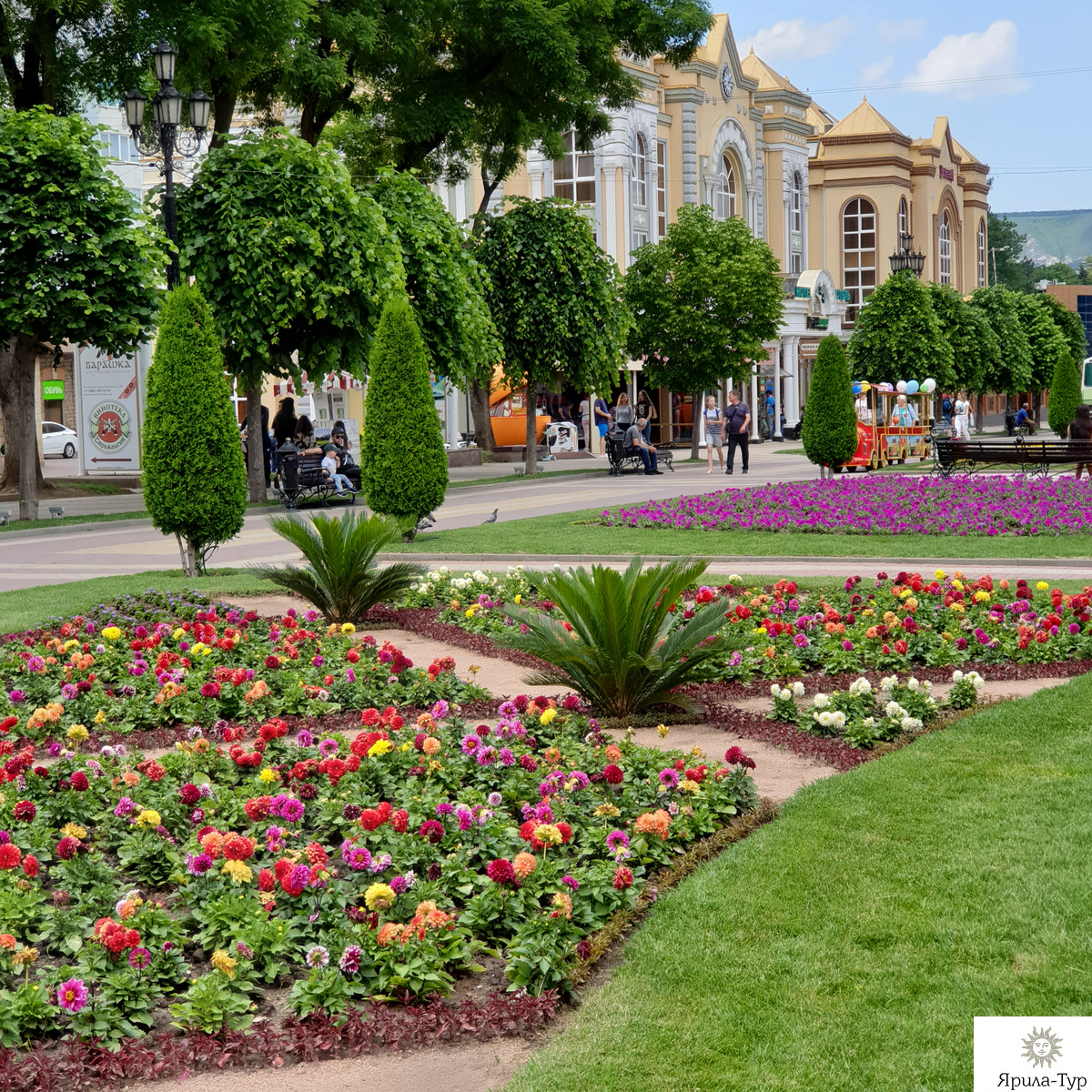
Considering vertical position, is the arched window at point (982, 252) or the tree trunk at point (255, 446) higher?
the arched window at point (982, 252)

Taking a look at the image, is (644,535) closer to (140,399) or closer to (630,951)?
(630,951)

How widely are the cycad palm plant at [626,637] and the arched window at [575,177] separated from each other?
44778mm

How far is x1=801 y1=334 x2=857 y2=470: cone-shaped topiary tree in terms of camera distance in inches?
1030

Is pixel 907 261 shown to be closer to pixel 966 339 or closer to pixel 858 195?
pixel 966 339

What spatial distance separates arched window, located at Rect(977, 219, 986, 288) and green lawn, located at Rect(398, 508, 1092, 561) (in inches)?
3290

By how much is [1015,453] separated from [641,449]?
10.7 metres

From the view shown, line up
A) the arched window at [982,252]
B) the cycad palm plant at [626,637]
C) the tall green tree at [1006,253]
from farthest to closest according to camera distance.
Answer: the tall green tree at [1006,253] → the arched window at [982,252] → the cycad palm plant at [626,637]

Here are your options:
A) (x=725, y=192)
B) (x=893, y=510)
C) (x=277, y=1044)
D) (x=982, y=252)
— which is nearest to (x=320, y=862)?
(x=277, y=1044)

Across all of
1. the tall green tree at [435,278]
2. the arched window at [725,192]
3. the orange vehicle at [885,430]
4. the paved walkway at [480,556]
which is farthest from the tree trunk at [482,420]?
the arched window at [725,192]

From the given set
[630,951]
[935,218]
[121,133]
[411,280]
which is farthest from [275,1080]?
[935,218]

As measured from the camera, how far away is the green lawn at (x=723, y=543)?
14.2 m

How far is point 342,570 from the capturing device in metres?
10.2

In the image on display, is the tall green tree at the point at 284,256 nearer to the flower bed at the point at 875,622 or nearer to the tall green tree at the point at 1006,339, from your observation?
the flower bed at the point at 875,622

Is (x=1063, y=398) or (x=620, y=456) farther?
(x=1063, y=398)
